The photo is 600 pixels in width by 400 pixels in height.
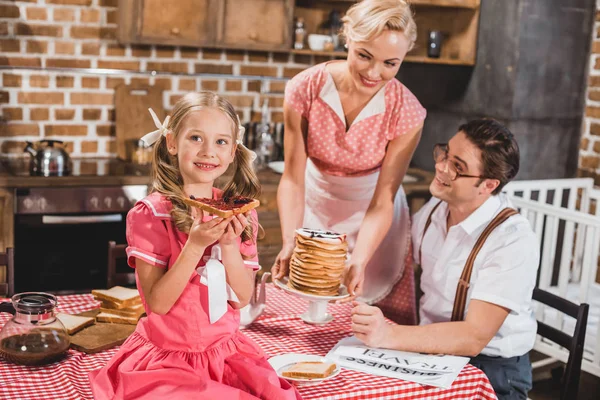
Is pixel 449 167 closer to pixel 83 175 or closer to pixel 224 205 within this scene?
pixel 224 205

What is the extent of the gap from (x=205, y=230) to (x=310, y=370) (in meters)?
0.45

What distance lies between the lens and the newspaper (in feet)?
5.73

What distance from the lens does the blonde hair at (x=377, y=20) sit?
220 cm

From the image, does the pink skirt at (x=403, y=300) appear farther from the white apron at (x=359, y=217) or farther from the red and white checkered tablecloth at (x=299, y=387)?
the red and white checkered tablecloth at (x=299, y=387)

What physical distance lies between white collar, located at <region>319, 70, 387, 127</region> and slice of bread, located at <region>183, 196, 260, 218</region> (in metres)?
1.02

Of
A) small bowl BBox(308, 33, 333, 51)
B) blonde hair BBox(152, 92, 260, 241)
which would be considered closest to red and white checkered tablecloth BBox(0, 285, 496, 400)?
blonde hair BBox(152, 92, 260, 241)

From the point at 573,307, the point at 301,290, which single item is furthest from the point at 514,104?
the point at 301,290

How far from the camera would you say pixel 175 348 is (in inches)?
61.9

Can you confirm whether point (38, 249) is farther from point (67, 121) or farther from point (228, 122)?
point (228, 122)

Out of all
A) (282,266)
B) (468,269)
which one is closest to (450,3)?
(468,269)

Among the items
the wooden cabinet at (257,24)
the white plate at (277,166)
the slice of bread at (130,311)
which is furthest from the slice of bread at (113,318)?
the wooden cabinet at (257,24)

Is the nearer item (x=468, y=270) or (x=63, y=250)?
(x=468, y=270)

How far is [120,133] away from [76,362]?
101 inches

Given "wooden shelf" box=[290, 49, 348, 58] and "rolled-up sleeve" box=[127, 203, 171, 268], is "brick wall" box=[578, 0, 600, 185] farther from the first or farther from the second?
"rolled-up sleeve" box=[127, 203, 171, 268]
